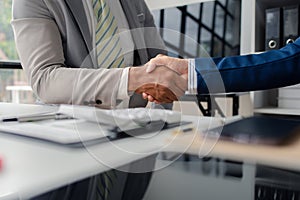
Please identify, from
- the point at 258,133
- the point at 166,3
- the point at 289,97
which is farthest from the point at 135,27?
the point at 166,3

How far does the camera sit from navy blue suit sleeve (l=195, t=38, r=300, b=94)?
617mm

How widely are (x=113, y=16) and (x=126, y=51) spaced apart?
14 cm

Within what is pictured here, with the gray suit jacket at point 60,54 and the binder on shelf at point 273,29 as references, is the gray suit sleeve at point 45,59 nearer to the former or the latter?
the gray suit jacket at point 60,54

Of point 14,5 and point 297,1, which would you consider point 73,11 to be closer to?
point 14,5

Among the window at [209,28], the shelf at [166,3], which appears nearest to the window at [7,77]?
the shelf at [166,3]

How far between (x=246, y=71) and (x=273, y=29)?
1.24 m

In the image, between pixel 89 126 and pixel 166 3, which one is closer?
pixel 89 126

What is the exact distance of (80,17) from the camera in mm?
920

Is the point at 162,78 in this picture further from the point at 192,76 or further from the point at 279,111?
the point at 279,111

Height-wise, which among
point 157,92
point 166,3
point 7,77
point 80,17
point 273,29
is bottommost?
point 157,92

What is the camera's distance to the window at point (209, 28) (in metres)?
1.89

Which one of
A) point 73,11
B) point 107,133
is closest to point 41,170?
point 107,133

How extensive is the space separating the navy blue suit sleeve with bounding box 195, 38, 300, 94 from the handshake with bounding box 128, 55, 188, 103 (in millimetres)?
45

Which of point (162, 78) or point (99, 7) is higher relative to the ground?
point (99, 7)
